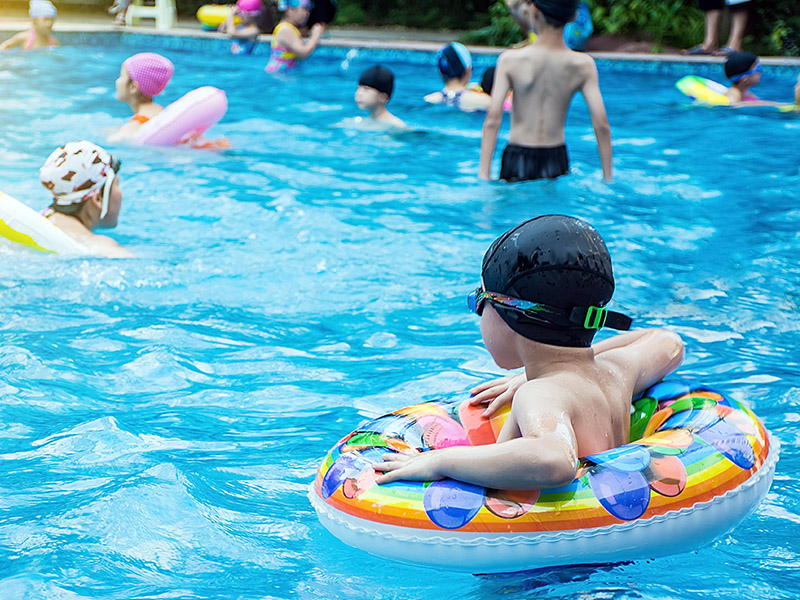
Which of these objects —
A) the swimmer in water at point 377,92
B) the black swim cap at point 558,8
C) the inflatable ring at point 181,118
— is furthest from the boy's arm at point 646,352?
the swimmer in water at point 377,92

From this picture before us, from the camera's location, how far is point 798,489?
334cm

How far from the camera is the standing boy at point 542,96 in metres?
6.65

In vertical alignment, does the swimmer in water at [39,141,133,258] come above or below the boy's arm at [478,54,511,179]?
below

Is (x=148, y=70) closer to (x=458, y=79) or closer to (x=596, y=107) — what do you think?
(x=458, y=79)

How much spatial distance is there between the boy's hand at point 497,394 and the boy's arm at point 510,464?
52 centimetres

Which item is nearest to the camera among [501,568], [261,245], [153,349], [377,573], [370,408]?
[501,568]

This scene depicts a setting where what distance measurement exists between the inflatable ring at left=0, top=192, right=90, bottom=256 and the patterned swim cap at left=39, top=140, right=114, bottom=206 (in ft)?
0.91

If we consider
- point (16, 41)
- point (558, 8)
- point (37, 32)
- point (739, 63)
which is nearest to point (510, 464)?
point (558, 8)

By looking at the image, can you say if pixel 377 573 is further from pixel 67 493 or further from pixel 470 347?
pixel 470 347

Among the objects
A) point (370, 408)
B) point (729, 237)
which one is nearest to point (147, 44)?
point (729, 237)

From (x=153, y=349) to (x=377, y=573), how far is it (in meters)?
2.12

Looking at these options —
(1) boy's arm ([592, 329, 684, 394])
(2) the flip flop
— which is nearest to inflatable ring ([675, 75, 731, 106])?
(2) the flip flop

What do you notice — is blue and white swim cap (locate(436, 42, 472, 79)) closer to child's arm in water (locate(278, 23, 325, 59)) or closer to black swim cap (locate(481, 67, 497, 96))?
black swim cap (locate(481, 67, 497, 96))

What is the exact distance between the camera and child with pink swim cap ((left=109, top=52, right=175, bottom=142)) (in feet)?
26.8
